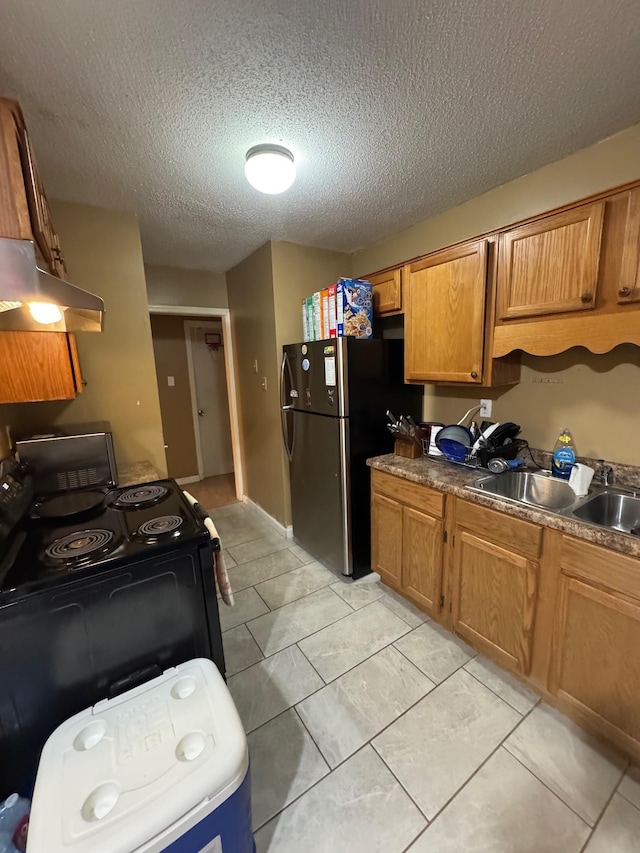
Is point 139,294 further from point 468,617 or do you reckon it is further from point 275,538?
point 468,617

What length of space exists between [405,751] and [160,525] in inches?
51.1

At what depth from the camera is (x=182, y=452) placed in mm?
4586

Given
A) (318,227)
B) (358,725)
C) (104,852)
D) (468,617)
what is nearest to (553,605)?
(468,617)

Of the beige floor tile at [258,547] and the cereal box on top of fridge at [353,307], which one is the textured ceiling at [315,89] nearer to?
the cereal box on top of fridge at [353,307]

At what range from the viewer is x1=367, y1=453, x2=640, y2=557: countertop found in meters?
1.24

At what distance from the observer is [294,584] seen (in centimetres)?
247

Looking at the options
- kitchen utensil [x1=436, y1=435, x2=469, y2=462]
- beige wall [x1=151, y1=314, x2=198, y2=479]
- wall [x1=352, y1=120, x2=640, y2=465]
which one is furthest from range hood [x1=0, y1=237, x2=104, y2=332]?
beige wall [x1=151, y1=314, x2=198, y2=479]

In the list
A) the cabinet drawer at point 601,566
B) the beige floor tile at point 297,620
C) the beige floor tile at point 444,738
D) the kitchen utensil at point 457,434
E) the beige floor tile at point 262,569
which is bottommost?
the beige floor tile at point 444,738

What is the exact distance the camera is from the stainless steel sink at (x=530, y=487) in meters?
1.76

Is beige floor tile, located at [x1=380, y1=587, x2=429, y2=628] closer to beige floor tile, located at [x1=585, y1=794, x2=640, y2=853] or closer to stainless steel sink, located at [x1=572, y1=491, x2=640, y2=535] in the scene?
beige floor tile, located at [x1=585, y1=794, x2=640, y2=853]

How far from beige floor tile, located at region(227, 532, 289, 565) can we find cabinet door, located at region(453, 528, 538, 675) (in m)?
1.55

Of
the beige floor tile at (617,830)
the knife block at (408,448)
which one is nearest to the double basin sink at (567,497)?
the knife block at (408,448)

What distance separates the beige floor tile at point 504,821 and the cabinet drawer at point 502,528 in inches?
31.2

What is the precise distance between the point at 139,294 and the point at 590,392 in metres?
2.63
